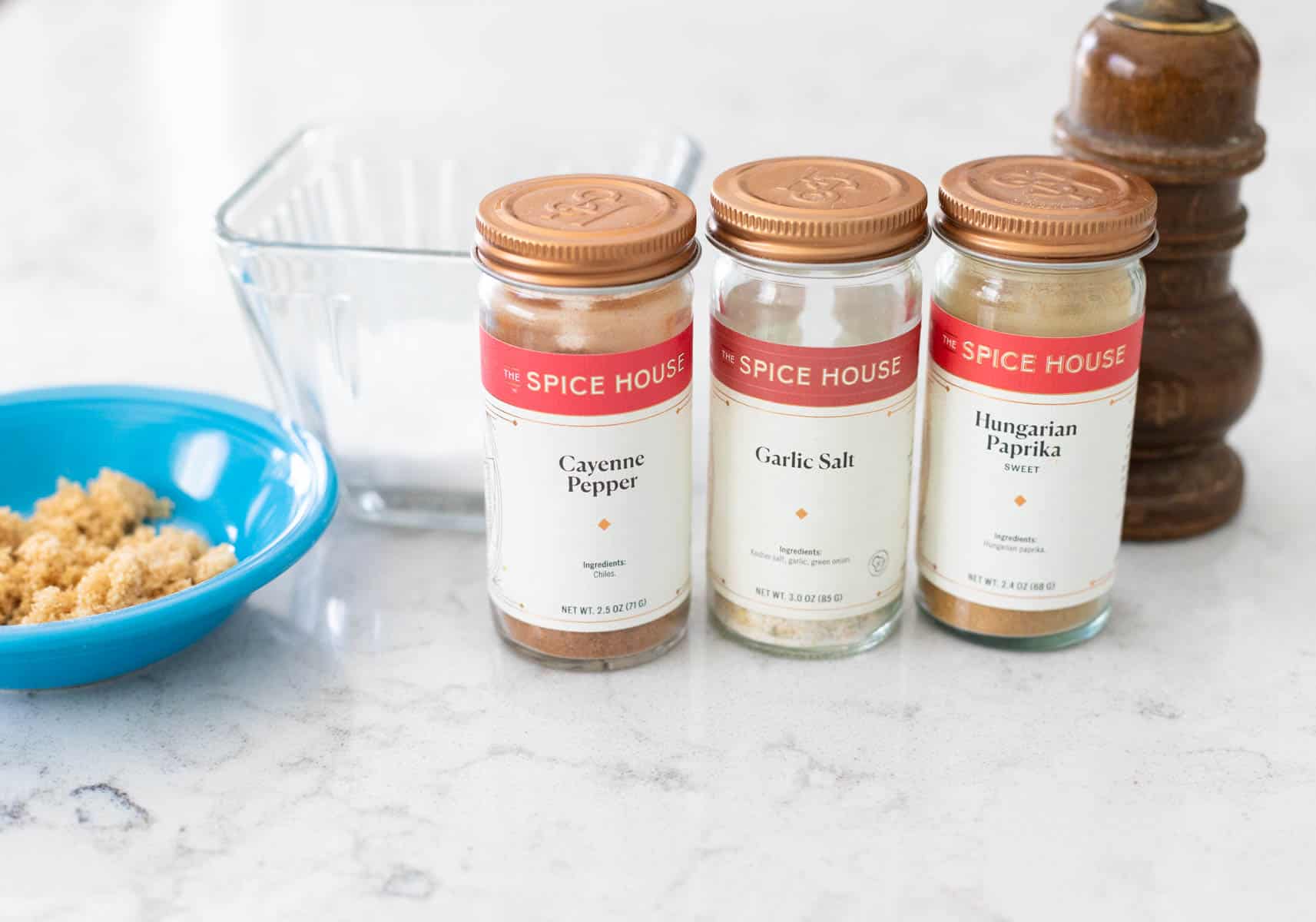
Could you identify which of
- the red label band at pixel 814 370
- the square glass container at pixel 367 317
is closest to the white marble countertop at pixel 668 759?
the square glass container at pixel 367 317

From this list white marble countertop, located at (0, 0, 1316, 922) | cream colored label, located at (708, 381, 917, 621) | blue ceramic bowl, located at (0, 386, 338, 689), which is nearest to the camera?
white marble countertop, located at (0, 0, 1316, 922)

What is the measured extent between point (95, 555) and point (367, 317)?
0.71 ft

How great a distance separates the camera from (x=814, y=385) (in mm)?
775

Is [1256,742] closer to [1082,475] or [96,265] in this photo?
[1082,475]

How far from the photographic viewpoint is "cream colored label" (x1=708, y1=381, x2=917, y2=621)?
793 mm

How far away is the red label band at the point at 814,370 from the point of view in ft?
2.53

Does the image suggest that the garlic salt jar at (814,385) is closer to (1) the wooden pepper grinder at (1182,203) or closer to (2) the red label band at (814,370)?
(2) the red label band at (814,370)

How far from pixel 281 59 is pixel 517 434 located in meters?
1.19

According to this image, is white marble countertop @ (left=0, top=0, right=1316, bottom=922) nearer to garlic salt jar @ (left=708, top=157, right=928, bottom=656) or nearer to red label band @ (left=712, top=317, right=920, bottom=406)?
garlic salt jar @ (left=708, top=157, right=928, bottom=656)

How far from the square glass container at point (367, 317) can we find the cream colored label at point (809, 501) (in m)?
0.17

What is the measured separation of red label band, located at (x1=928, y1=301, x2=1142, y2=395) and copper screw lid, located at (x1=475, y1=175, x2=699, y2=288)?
0.49ft

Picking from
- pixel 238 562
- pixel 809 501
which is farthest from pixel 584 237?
pixel 238 562

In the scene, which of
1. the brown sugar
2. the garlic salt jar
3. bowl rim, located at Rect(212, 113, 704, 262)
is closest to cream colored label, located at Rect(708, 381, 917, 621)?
the garlic salt jar

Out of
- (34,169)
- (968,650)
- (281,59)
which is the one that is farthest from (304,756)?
(281,59)
